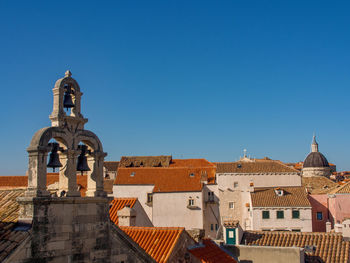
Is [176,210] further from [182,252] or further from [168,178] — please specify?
[182,252]

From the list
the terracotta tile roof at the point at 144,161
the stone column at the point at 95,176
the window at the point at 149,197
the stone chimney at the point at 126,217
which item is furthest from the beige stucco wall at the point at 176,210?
the stone column at the point at 95,176

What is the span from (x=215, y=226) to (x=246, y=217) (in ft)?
17.2

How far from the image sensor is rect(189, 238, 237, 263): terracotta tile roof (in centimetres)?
1623

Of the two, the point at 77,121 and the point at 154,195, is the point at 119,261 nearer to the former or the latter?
the point at 77,121

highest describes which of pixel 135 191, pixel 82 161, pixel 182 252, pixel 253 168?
pixel 253 168

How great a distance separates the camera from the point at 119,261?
1155cm

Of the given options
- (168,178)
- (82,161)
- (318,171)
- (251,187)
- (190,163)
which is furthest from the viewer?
(318,171)

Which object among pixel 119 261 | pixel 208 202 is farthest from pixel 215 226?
pixel 119 261

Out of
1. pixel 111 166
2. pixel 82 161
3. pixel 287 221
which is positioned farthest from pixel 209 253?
pixel 111 166

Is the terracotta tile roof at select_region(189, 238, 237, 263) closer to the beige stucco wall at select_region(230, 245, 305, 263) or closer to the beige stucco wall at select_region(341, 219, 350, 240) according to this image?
the beige stucco wall at select_region(230, 245, 305, 263)

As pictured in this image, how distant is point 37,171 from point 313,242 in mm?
20419

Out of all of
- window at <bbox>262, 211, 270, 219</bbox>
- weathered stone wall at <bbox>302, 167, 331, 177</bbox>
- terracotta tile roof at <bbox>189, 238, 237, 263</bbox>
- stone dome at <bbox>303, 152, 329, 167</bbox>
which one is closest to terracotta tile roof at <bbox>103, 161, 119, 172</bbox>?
window at <bbox>262, 211, 270, 219</bbox>

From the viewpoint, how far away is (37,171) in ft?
32.3

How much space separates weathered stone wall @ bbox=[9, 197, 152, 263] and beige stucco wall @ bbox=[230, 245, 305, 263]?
9.78 m
